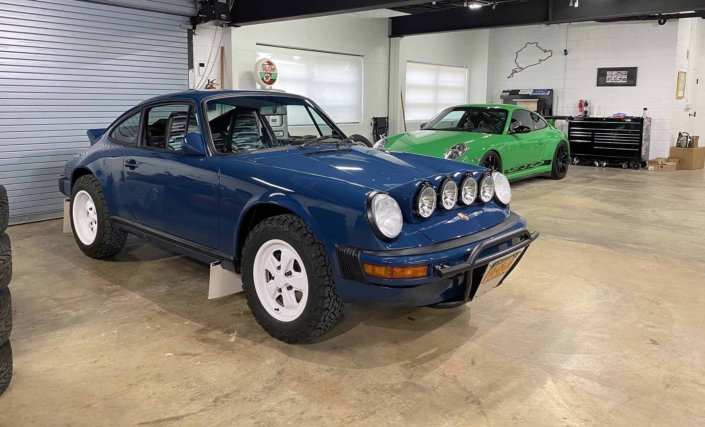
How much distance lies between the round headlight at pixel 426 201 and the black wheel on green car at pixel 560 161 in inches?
263

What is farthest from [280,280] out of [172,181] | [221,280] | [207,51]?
[207,51]

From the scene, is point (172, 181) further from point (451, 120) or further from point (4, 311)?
point (451, 120)

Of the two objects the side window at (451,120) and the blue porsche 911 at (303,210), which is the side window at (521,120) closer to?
the side window at (451,120)

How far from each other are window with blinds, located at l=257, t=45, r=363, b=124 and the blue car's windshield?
4.97m

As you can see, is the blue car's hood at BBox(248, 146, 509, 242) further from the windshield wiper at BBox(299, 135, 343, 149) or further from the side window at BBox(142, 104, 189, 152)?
the side window at BBox(142, 104, 189, 152)

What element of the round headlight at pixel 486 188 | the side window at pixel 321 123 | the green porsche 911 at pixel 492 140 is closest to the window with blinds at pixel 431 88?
the green porsche 911 at pixel 492 140

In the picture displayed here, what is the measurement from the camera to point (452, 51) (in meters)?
12.8

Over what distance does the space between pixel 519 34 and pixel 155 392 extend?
41.2 ft

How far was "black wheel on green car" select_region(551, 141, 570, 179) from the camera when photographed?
862 centimetres

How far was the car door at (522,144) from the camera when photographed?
7346 mm

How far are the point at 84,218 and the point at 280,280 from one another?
230cm

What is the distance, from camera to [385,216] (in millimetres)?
2342

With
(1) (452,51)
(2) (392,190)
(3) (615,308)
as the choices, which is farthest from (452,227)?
(1) (452,51)

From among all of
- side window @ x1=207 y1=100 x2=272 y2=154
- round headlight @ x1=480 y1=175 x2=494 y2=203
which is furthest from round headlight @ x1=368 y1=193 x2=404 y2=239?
side window @ x1=207 y1=100 x2=272 y2=154
